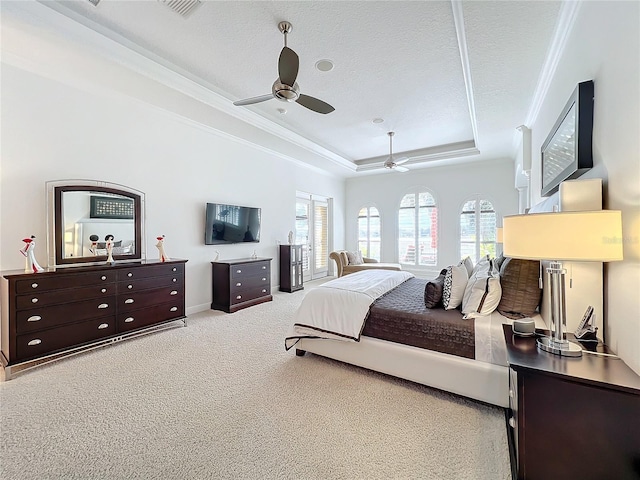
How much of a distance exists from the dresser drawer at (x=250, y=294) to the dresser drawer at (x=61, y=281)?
1.77 meters

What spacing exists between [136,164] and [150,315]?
200 centimetres

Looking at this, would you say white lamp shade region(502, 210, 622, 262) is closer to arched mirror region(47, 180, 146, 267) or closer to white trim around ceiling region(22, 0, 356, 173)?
white trim around ceiling region(22, 0, 356, 173)

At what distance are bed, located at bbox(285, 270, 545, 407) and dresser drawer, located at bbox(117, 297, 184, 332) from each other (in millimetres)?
1804

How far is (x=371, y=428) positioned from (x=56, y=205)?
12.3 ft

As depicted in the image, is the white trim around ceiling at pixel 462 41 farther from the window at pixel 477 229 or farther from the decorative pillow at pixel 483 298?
the window at pixel 477 229

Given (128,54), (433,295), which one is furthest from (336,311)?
(128,54)

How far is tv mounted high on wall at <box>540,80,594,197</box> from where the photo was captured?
1.59 meters

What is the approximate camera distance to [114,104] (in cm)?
356

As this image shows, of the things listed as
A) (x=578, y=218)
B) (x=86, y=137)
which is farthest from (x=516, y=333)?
(x=86, y=137)

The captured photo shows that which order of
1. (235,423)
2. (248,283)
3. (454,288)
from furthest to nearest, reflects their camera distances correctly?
(248,283) < (454,288) < (235,423)

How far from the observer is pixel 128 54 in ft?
8.85

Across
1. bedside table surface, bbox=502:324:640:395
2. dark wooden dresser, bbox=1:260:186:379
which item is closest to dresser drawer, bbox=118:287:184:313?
dark wooden dresser, bbox=1:260:186:379

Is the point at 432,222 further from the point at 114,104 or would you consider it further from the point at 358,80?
the point at 114,104

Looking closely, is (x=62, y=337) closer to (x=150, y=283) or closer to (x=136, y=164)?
(x=150, y=283)
